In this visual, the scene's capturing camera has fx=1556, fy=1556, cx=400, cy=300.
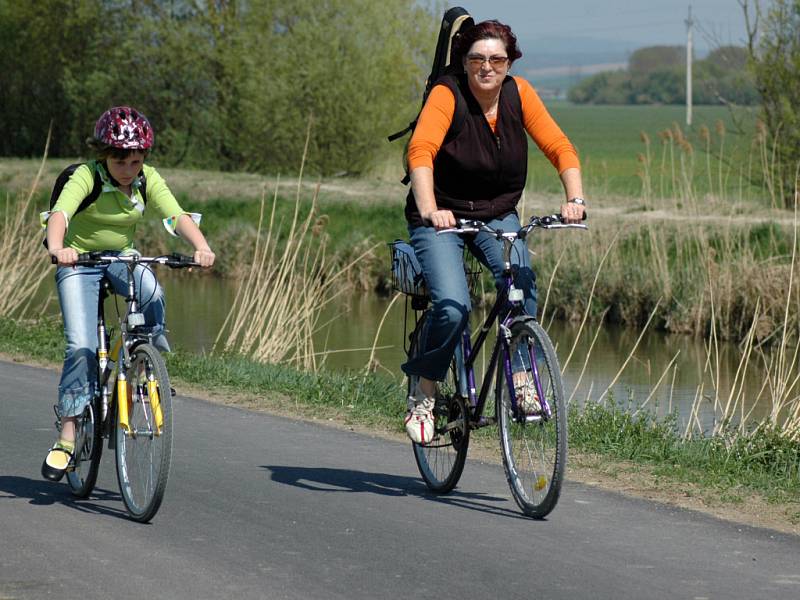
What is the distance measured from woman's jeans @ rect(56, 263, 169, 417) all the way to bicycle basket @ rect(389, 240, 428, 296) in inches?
43.2

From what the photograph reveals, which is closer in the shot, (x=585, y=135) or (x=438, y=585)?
(x=438, y=585)

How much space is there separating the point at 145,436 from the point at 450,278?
143 centimetres

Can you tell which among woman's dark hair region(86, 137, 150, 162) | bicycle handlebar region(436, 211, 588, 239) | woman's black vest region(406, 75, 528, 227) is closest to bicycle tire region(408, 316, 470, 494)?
woman's black vest region(406, 75, 528, 227)

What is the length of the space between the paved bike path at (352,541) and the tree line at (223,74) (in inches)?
1162

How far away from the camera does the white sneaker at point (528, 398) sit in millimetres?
6391

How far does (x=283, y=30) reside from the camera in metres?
39.5

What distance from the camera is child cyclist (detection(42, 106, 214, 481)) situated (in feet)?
21.1

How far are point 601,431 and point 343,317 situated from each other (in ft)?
36.0

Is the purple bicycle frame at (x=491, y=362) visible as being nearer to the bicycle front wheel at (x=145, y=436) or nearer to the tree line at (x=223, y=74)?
the bicycle front wheel at (x=145, y=436)

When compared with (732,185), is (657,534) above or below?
below

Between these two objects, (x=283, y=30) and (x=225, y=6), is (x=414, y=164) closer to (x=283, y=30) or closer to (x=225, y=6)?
(x=283, y=30)

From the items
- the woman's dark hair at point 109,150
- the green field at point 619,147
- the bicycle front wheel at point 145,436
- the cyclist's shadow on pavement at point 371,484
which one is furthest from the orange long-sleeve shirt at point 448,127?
the green field at point 619,147

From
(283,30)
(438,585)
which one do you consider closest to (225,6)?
(283,30)

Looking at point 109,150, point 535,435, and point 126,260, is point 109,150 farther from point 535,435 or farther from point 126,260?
point 535,435
